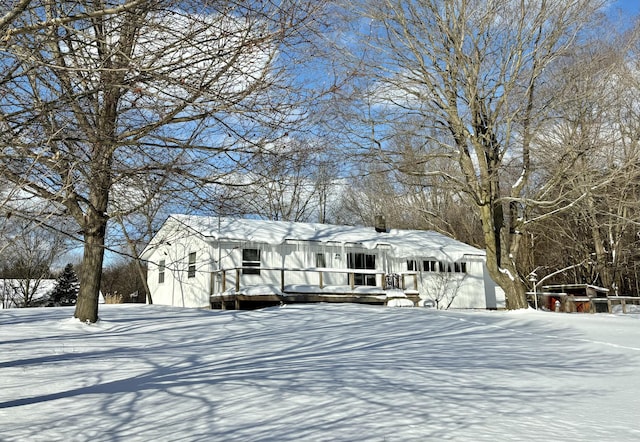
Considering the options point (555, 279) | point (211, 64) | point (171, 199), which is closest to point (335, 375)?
point (171, 199)

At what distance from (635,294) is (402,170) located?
26867 millimetres

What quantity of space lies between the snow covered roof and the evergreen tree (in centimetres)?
1633

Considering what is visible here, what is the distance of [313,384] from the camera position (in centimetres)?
612

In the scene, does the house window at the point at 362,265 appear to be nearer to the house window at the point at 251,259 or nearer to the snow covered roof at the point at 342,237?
the snow covered roof at the point at 342,237

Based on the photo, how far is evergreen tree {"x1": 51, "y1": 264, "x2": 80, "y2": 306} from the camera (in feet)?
113

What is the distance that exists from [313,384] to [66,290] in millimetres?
33517

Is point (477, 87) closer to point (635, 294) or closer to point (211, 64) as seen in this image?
point (211, 64)

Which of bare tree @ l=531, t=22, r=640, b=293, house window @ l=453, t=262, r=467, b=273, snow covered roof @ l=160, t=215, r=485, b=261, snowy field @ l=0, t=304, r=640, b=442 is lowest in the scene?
snowy field @ l=0, t=304, r=640, b=442

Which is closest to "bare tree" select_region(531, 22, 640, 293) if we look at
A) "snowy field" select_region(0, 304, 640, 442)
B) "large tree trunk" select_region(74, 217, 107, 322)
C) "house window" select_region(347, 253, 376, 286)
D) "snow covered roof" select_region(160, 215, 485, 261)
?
"snowy field" select_region(0, 304, 640, 442)

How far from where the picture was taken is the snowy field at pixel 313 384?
4574 mm

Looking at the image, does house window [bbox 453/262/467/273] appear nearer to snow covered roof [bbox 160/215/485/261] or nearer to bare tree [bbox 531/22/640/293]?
snow covered roof [bbox 160/215/485/261]

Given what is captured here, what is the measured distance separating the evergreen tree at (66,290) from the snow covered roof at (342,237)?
53.6 ft

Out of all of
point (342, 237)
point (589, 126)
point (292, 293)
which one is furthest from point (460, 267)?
point (589, 126)

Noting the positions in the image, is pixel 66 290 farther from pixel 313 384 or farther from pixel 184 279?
pixel 313 384
